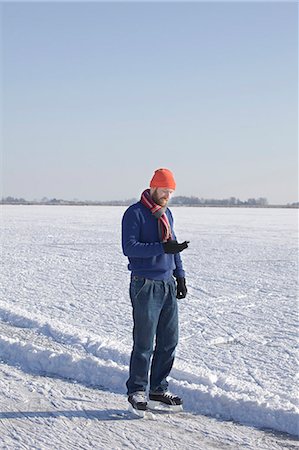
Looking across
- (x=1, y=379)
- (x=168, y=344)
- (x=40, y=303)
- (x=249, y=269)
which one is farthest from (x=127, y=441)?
(x=249, y=269)

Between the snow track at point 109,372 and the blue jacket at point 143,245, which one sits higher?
the blue jacket at point 143,245

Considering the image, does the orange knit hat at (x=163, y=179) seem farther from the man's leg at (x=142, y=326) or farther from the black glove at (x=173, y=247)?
the man's leg at (x=142, y=326)

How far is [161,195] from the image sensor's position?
12.6 feet

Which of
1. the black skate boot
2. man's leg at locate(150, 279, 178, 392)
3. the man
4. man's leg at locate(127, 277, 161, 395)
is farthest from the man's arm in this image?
the black skate boot

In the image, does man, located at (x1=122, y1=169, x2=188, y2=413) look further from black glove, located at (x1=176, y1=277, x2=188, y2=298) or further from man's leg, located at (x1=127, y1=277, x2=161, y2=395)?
black glove, located at (x1=176, y1=277, x2=188, y2=298)

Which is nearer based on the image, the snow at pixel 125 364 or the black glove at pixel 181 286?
the snow at pixel 125 364

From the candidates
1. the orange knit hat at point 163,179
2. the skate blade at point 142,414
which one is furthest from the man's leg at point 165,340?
the orange knit hat at point 163,179

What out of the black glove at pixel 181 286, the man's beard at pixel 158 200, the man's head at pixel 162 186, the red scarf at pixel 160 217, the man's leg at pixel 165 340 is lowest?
the man's leg at pixel 165 340

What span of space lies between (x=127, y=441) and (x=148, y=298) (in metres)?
0.89

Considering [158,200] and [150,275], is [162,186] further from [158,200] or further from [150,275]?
[150,275]

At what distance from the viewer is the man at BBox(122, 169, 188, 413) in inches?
147

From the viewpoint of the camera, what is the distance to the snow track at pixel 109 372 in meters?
3.84

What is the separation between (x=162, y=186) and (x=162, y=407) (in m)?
1.48

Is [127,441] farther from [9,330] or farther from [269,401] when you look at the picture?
[9,330]
